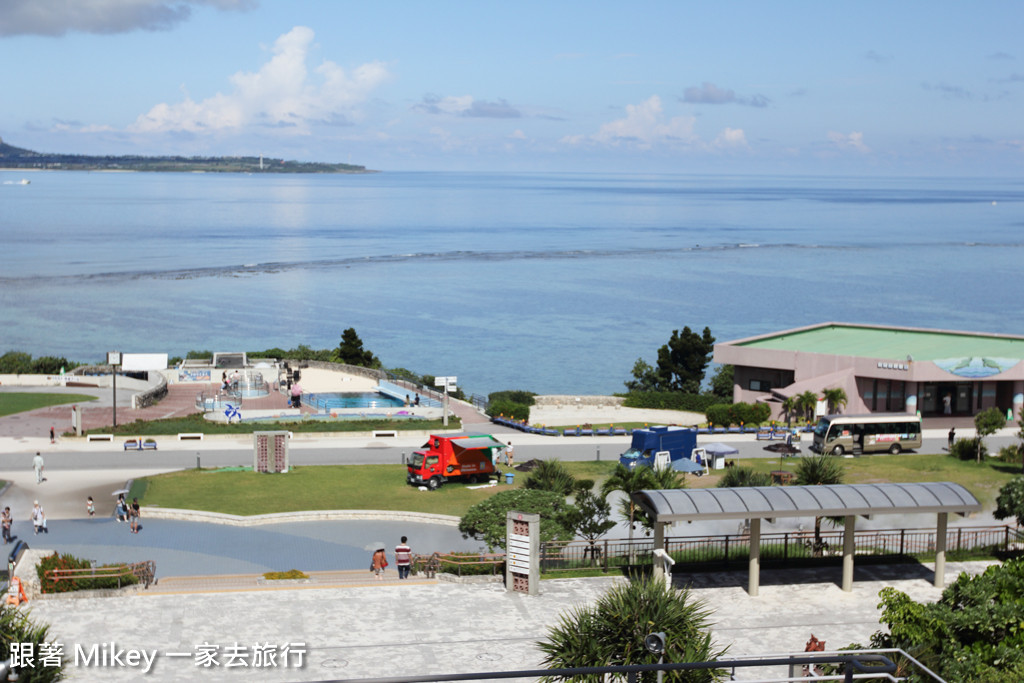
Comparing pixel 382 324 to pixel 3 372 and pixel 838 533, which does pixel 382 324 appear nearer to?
pixel 3 372

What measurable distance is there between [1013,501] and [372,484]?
67.1 ft

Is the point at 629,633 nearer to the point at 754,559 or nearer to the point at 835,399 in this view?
the point at 754,559

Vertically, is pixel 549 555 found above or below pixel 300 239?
below

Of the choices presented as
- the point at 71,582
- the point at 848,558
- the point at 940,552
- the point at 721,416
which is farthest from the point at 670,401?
the point at 71,582

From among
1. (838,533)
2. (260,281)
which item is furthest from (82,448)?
(260,281)

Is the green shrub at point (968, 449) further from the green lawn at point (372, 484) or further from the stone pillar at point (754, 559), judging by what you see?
the stone pillar at point (754, 559)

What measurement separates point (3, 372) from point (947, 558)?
54213mm

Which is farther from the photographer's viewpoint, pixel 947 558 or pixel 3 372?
pixel 3 372

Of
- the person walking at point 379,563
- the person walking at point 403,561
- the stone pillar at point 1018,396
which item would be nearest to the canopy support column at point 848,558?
the person walking at point 403,561

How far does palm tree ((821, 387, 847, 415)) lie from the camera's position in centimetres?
5200

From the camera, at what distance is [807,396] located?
5262 cm

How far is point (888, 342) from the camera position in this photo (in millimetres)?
59844

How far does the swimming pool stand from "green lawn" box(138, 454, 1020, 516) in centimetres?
1495

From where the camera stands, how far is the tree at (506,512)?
27562mm
